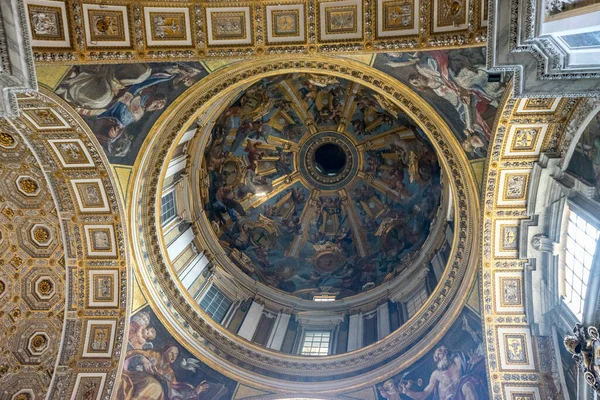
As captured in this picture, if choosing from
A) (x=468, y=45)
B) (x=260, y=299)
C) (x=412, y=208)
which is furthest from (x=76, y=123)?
(x=412, y=208)

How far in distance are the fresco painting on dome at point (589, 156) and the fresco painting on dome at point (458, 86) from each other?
2205mm

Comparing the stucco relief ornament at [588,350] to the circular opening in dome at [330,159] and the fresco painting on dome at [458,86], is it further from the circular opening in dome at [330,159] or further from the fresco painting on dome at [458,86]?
the circular opening in dome at [330,159]

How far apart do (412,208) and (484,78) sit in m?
12.1

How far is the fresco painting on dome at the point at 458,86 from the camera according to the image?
12539 millimetres

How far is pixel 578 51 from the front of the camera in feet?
25.7

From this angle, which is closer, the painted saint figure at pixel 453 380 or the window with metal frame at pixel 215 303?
the painted saint figure at pixel 453 380

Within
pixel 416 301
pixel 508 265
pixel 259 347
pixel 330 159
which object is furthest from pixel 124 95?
pixel 330 159

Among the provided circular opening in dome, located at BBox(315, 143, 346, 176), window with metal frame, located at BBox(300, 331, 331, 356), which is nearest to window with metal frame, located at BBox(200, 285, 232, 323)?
window with metal frame, located at BBox(300, 331, 331, 356)

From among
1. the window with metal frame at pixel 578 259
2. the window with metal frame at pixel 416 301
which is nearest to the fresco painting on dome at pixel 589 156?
the window with metal frame at pixel 578 259

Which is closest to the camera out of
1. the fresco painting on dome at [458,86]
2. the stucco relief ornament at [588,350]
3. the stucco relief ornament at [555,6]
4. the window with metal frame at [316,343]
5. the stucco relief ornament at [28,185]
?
the stucco relief ornament at [555,6]

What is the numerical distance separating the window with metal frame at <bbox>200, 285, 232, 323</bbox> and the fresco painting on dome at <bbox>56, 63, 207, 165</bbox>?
7.51 metres

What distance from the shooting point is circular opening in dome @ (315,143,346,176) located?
26344 mm

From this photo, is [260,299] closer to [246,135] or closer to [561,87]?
[246,135]

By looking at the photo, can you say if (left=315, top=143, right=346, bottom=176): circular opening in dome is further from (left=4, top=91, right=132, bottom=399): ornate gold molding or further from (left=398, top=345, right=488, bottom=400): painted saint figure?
(left=4, top=91, right=132, bottom=399): ornate gold molding
